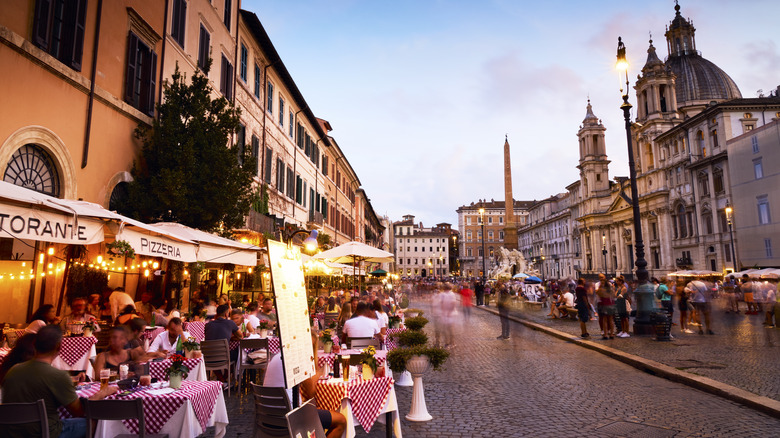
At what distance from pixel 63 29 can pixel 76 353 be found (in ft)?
21.8

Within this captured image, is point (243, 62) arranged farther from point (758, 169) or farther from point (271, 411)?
point (758, 169)

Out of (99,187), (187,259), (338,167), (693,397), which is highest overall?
(338,167)

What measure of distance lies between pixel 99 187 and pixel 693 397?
12.4m

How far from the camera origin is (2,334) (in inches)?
289

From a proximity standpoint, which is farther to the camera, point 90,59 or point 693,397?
point 90,59

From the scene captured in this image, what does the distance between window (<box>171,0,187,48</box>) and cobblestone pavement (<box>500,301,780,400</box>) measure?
50.1ft

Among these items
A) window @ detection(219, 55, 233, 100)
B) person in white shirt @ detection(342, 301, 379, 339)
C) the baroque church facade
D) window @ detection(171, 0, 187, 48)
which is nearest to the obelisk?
the baroque church facade

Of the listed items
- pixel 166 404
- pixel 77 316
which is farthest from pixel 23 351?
pixel 77 316

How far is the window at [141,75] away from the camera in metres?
11.7

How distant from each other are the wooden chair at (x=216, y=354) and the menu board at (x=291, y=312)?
4.41 metres

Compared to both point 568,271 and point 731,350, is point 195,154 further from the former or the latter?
point 568,271

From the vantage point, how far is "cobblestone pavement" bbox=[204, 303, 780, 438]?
19.0 ft

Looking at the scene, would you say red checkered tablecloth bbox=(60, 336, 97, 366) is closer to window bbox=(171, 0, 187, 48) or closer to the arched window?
the arched window

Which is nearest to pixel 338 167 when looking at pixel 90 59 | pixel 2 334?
pixel 90 59
